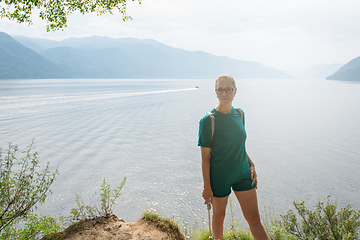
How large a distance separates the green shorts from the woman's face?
2.51 feet

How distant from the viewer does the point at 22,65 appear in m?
165

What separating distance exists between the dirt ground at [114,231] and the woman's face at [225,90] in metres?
2.54

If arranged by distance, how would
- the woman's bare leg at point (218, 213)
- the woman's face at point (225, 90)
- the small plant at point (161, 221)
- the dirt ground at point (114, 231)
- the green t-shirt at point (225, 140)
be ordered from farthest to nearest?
the small plant at point (161, 221), the dirt ground at point (114, 231), the woman's bare leg at point (218, 213), the woman's face at point (225, 90), the green t-shirt at point (225, 140)

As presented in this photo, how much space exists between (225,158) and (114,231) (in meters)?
2.37

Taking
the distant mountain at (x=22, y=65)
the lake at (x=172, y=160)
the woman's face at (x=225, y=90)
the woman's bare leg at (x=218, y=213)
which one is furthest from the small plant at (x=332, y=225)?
the distant mountain at (x=22, y=65)

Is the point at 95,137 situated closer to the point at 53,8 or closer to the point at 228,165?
the point at 53,8

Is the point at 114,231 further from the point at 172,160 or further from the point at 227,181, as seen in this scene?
the point at 172,160

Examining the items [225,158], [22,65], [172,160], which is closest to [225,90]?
[225,158]

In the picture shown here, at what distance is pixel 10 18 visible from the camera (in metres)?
4.51

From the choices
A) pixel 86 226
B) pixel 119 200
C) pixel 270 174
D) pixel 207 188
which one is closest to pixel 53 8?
pixel 86 226

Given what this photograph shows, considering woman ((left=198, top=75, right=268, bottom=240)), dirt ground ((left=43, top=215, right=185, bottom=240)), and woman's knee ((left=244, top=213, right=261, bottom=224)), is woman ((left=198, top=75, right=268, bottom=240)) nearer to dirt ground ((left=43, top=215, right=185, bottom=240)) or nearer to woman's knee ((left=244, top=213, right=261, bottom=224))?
woman's knee ((left=244, top=213, right=261, bottom=224))

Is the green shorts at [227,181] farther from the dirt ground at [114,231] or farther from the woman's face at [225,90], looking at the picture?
the dirt ground at [114,231]

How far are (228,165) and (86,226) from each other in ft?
8.69

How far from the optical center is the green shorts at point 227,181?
2.59m
